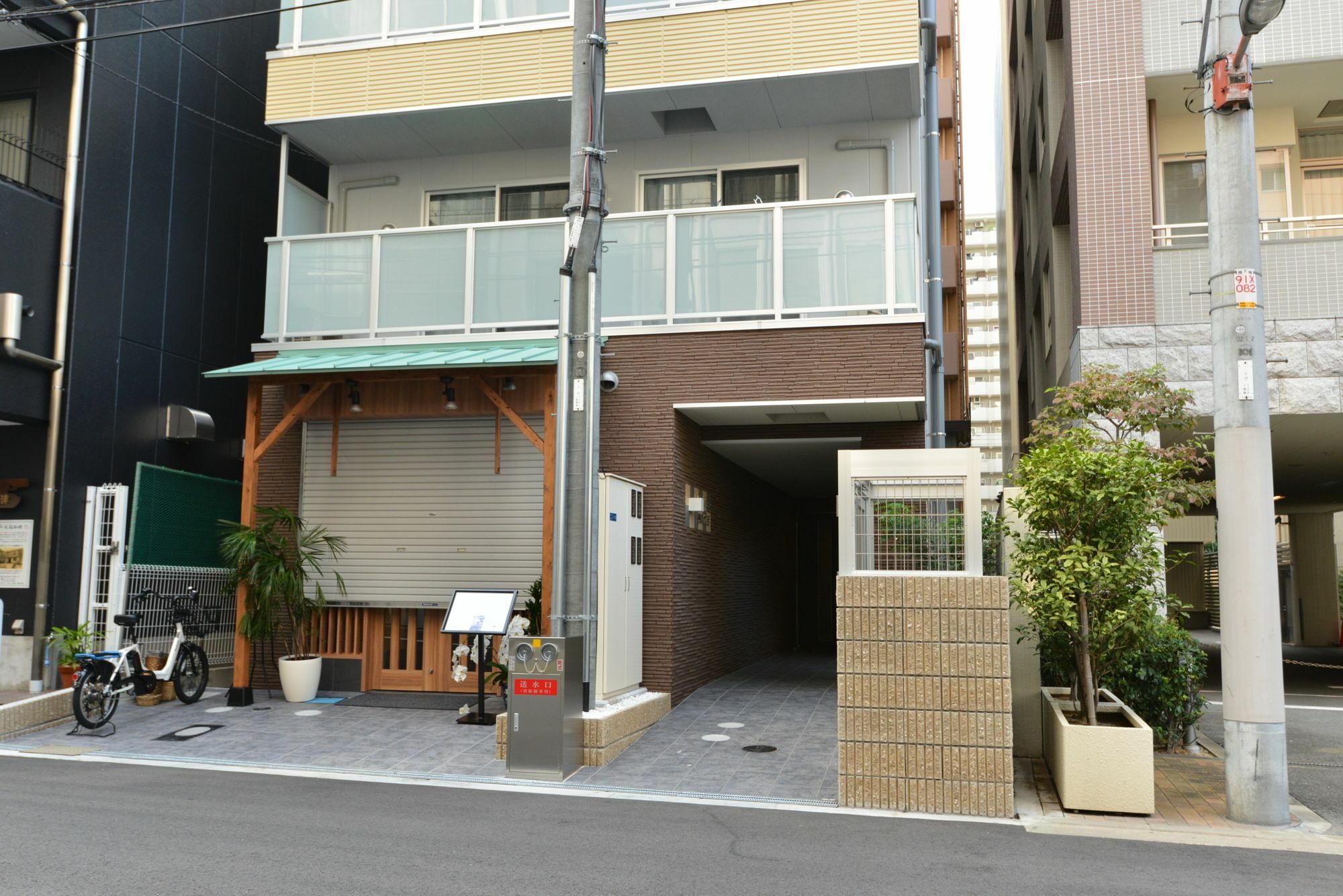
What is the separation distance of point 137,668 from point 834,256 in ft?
29.1

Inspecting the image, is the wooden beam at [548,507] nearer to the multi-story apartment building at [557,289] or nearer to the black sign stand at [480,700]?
the multi-story apartment building at [557,289]

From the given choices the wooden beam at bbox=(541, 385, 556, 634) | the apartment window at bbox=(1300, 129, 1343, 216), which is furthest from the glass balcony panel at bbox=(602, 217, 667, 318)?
the apartment window at bbox=(1300, 129, 1343, 216)

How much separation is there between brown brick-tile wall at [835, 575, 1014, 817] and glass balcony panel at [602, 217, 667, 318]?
5.26 m

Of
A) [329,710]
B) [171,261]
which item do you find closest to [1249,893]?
[329,710]

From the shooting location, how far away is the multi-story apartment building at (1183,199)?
36.9 feet

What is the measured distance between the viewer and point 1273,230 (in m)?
12.6

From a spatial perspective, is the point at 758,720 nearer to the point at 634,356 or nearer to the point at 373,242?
the point at 634,356

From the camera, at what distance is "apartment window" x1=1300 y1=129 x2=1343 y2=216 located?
43.8 ft

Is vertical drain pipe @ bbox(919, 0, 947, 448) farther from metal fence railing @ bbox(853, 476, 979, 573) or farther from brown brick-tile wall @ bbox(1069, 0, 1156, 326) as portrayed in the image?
metal fence railing @ bbox(853, 476, 979, 573)

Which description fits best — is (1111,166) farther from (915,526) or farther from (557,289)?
(557,289)

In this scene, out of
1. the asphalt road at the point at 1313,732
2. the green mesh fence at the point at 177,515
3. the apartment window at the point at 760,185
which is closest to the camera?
the asphalt road at the point at 1313,732

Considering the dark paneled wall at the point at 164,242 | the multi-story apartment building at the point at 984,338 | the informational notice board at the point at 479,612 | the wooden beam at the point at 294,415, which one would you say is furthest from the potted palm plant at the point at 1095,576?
the multi-story apartment building at the point at 984,338

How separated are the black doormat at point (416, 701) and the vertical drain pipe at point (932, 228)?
670cm

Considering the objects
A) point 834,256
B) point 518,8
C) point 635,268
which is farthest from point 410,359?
point 518,8
